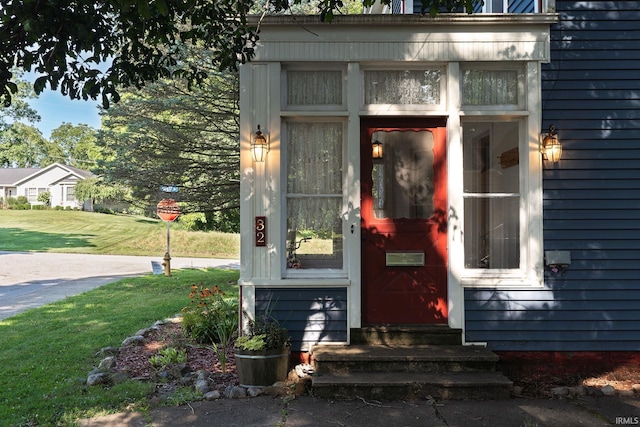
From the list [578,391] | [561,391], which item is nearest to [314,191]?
[561,391]

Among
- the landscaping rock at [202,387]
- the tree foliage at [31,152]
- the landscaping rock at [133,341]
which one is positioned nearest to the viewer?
the landscaping rock at [202,387]

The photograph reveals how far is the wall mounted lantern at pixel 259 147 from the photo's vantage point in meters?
4.66

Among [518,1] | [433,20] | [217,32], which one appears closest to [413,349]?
[433,20]

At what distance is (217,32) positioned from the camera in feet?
15.1

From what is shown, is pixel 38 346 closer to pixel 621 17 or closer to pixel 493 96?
pixel 493 96

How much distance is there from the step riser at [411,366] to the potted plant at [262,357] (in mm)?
388

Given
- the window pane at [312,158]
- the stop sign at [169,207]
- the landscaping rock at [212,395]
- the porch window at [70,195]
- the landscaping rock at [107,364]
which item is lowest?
the landscaping rock at [212,395]

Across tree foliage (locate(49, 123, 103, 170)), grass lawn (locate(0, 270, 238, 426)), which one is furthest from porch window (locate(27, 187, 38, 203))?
grass lawn (locate(0, 270, 238, 426))

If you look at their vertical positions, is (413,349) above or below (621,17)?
below

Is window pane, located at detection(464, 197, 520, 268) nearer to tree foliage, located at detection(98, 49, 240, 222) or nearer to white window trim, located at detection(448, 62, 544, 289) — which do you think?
white window trim, located at detection(448, 62, 544, 289)

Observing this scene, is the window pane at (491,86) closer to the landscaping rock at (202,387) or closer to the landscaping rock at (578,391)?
the landscaping rock at (578,391)

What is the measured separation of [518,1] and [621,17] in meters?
1.30

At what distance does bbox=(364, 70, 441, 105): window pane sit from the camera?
16.1 feet

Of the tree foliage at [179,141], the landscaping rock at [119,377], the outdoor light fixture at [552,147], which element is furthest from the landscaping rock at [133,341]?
the outdoor light fixture at [552,147]
